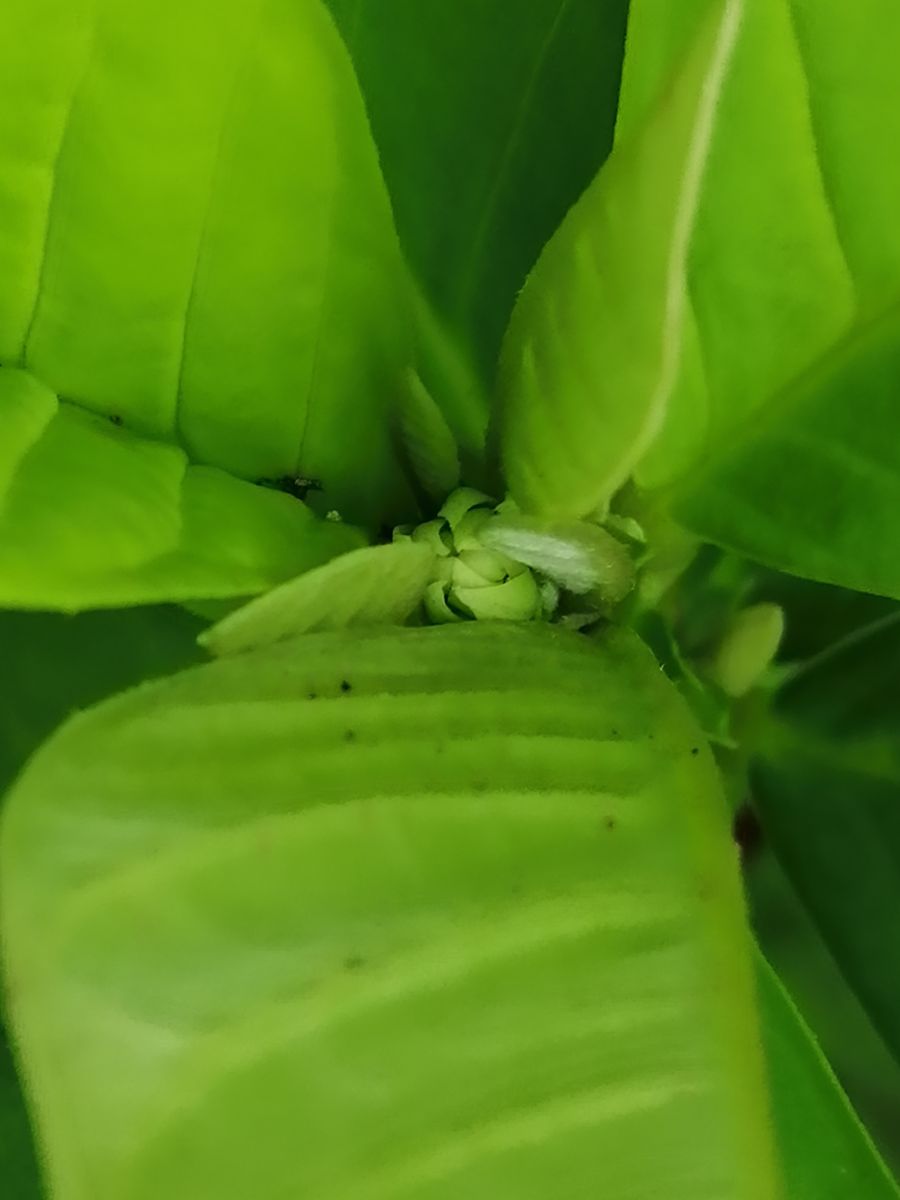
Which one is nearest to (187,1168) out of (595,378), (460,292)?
(595,378)

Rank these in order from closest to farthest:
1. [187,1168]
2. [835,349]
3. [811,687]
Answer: [187,1168], [835,349], [811,687]

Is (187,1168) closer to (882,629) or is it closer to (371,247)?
(371,247)

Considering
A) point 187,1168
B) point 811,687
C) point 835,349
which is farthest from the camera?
point 811,687

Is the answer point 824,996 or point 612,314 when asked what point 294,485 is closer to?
point 612,314

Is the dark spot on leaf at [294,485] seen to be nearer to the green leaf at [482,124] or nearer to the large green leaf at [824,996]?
the green leaf at [482,124]

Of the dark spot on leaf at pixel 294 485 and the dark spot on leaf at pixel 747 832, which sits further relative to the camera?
the dark spot on leaf at pixel 747 832


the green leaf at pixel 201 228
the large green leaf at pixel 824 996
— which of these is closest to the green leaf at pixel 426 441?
the green leaf at pixel 201 228

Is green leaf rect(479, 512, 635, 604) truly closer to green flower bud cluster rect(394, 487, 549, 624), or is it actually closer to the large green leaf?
green flower bud cluster rect(394, 487, 549, 624)
